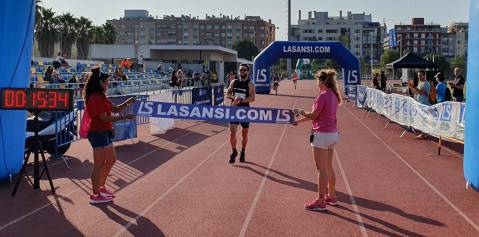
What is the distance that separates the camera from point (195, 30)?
189 m

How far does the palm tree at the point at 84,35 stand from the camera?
7556cm

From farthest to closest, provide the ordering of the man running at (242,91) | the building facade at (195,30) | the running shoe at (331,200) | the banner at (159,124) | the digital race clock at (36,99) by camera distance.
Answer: the building facade at (195,30)
the banner at (159,124)
the man running at (242,91)
the digital race clock at (36,99)
the running shoe at (331,200)

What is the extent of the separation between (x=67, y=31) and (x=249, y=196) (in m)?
→ 70.8

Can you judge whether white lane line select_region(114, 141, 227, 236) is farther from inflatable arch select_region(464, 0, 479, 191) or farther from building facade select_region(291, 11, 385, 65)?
building facade select_region(291, 11, 385, 65)

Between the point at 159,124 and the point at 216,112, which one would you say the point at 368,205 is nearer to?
the point at 216,112

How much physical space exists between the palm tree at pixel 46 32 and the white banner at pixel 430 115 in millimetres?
56031

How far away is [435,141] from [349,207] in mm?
7747

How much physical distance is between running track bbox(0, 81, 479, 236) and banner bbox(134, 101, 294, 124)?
3.35 feet

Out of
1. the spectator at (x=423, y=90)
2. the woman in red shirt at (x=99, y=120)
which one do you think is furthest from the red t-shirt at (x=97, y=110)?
the spectator at (x=423, y=90)

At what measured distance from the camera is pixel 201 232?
19.2ft

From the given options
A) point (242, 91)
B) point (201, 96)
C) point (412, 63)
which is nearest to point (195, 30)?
point (412, 63)

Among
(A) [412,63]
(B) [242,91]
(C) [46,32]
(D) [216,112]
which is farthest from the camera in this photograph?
(C) [46,32]

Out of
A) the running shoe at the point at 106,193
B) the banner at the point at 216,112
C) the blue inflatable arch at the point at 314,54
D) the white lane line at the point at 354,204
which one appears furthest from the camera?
the blue inflatable arch at the point at 314,54

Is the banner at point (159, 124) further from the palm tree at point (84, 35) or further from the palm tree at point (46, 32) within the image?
the palm tree at point (84, 35)
